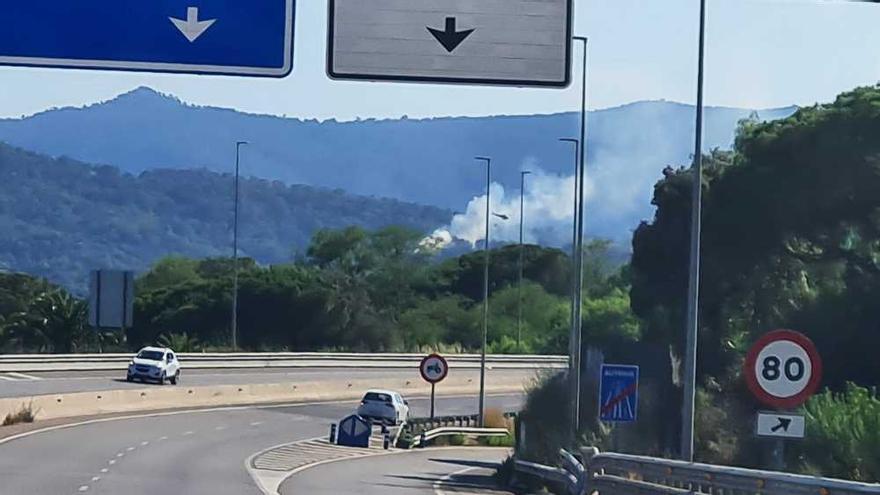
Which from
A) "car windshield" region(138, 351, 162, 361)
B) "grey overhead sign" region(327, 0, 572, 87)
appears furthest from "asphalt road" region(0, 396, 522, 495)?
"grey overhead sign" region(327, 0, 572, 87)

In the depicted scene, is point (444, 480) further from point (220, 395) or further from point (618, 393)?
point (220, 395)

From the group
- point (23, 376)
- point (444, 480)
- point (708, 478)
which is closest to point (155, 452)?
point (444, 480)

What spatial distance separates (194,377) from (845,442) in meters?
47.5

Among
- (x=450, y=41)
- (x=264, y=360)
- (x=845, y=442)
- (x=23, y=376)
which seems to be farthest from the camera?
(x=264, y=360)

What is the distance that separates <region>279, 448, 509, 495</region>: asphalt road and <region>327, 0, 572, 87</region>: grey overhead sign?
60.1ft

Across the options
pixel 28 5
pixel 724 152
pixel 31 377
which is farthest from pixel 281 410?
pixel 28 5

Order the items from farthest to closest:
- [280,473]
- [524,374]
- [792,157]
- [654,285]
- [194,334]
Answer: [194,334], [524,374], [654,285], [792,157], [280,473]

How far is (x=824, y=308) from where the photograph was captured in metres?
39.4

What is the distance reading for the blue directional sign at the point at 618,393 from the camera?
2769 cm

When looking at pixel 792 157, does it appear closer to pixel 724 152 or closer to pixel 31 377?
pixel 724 152

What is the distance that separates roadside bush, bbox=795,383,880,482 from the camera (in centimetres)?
2373

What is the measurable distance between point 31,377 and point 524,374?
92.6 feet

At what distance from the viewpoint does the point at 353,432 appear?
153 ft

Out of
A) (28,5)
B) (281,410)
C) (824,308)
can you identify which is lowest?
(281,410)
